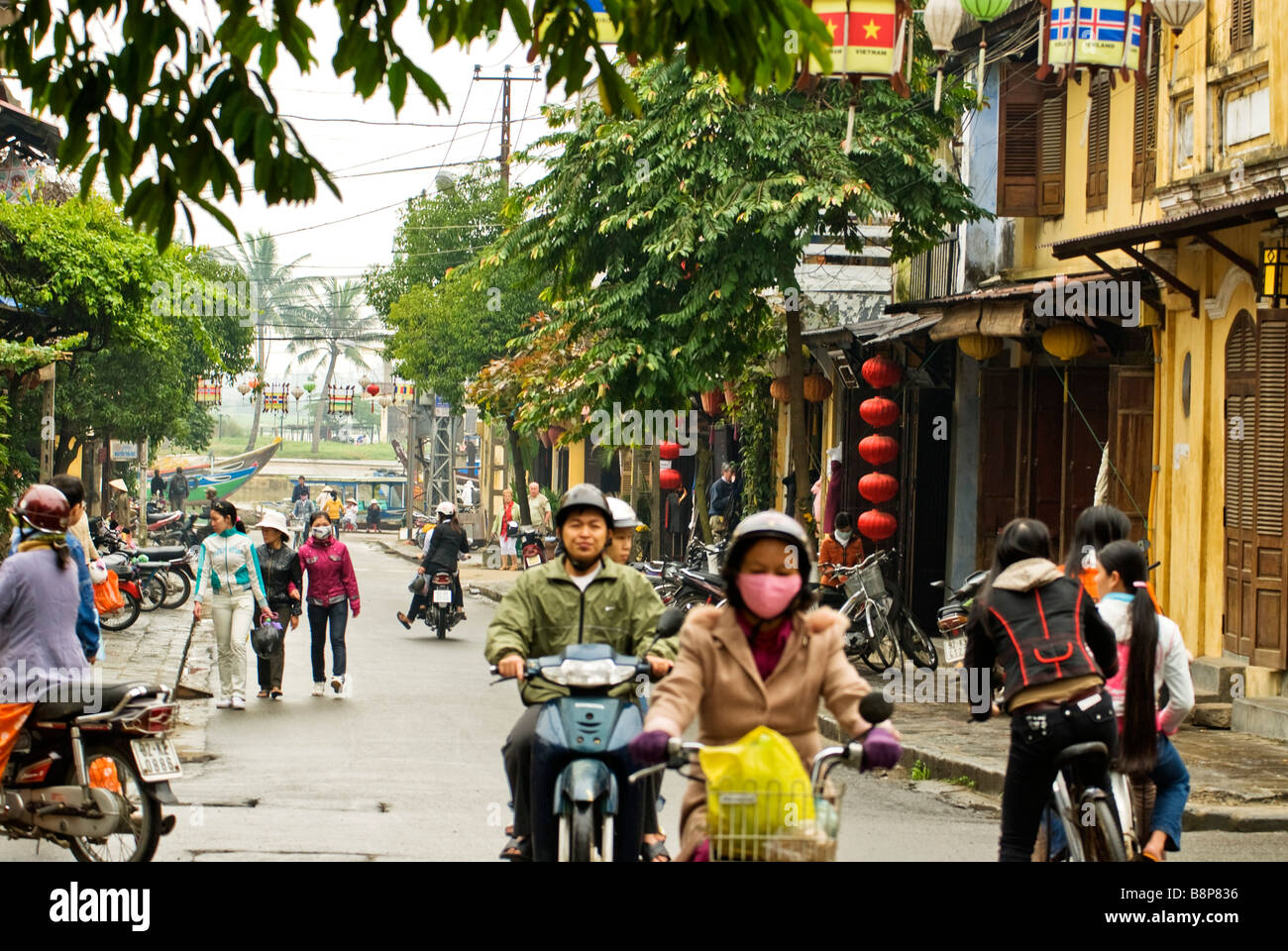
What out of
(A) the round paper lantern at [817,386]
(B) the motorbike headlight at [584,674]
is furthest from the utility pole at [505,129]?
(B) the motorbike headlight at [584,674]

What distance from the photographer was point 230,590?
13.5 metres

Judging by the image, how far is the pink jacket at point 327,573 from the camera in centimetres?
1428

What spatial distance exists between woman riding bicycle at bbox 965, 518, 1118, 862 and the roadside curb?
5.10 feet

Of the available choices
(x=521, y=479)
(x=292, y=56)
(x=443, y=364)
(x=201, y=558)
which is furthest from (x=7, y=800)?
(x=443, y=364)

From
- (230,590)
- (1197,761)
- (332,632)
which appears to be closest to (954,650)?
(1197,761)

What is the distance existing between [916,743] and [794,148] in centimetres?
704

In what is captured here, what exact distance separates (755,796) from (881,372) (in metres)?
14.4

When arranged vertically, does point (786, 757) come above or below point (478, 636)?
above

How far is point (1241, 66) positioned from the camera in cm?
1337

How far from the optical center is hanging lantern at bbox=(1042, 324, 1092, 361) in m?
14.9

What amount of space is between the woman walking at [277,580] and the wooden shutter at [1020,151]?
860cm

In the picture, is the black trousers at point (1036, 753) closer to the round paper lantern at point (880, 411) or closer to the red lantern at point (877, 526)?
the red lantern at point (877, 526)

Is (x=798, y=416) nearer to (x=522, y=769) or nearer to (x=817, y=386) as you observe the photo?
(x=817, y=386)
